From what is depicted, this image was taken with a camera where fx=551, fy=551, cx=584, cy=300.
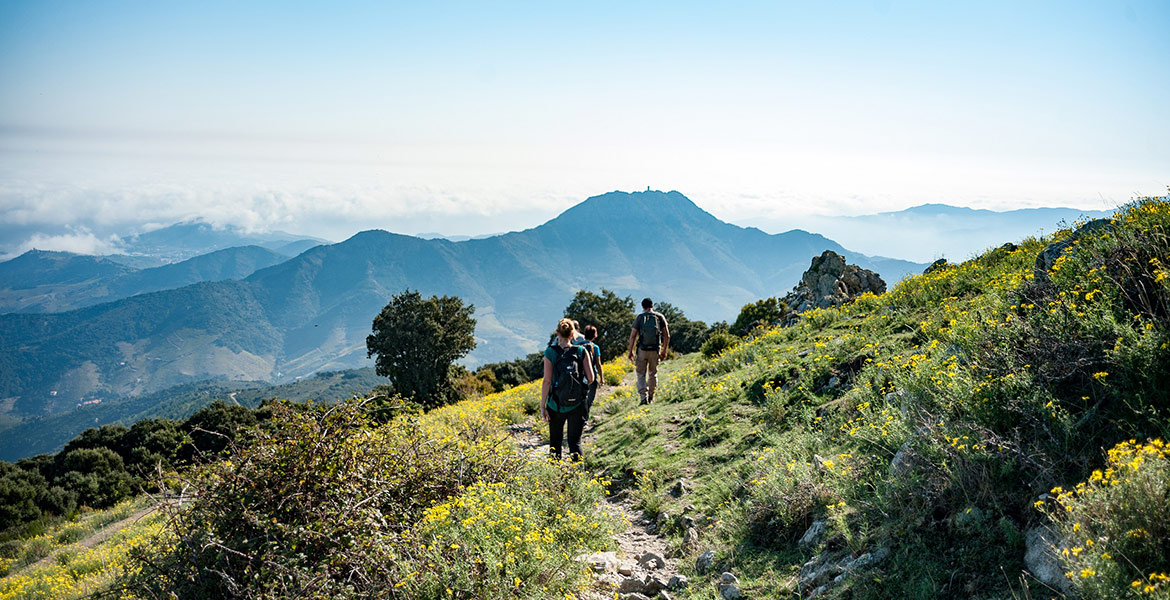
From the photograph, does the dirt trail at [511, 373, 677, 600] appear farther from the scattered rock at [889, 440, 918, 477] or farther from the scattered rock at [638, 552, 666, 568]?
the scattered rock at [889, 440, 918, 477]

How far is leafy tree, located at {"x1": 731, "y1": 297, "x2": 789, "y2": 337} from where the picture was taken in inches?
825

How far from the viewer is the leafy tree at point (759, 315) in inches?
825

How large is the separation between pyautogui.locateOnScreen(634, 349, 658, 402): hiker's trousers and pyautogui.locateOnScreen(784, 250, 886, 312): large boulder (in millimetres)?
7367

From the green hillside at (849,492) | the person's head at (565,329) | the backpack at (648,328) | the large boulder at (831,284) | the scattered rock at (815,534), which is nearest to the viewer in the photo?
the green hillside at (849,492)

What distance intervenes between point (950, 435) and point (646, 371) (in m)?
8.15

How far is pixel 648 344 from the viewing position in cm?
1212

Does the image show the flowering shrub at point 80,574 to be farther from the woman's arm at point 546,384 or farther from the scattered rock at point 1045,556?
the scattered rock at point 1045,556

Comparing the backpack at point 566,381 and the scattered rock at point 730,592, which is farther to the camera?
the backpack at point 566,381

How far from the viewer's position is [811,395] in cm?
777

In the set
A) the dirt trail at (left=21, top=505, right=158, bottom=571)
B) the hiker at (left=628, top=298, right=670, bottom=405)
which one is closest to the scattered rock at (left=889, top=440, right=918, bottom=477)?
the hiker at (left=628, top=298, right=670, bottom=405)

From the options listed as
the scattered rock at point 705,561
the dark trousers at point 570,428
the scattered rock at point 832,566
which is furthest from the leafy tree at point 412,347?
the scattered rock at point 832,566

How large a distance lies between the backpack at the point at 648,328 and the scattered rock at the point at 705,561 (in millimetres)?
6628

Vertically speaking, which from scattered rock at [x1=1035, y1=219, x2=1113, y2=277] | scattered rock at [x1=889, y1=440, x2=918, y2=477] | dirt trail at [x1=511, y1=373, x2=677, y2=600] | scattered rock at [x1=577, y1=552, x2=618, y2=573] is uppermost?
scattered rock at [x1=1035, y1=219, x2=1113, y2=277]

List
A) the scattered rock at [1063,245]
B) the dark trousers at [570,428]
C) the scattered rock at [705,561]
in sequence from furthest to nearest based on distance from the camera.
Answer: the dark trousers at [570,428] < the scattered rock at [1063,245] < the scattered rock at [705,561]
